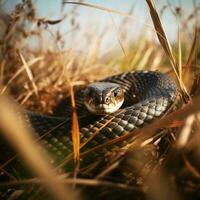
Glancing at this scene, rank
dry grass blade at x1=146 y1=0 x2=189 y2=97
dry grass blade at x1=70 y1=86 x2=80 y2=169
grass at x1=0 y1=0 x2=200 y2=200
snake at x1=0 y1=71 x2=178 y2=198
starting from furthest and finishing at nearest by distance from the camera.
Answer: snake at x1=0 y1=71 x2=178 y2=198
dry grass blade at x1=146 y1=0 x2=189 y2=97
dry grass blade at x1=70 y1=86 x2=80 y2=169
grass at x1=0 y1=0 x2=200 y2=200

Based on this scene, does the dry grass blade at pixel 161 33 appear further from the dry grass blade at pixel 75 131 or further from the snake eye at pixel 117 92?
the snake eye at pixel 117 92

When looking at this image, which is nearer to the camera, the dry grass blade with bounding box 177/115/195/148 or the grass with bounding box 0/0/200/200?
the grass with bounding box 0/0/200/200

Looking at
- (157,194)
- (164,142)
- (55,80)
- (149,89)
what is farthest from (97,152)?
(55,80)

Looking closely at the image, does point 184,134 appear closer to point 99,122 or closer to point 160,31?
point 160,31

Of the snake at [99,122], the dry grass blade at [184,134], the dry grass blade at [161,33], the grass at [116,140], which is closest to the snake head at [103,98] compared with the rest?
the snake at [99,122]

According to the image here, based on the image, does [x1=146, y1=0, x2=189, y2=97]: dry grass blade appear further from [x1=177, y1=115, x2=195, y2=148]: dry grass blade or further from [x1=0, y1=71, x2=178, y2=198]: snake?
[x1=177, y1=115, x2=195, y2=148]: dry grass blade

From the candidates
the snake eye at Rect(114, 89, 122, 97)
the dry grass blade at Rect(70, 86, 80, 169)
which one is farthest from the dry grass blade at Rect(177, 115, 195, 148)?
the snake eye at Rect(114, 89, 122, 97)

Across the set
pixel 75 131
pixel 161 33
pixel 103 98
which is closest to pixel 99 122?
pixel 103 98
